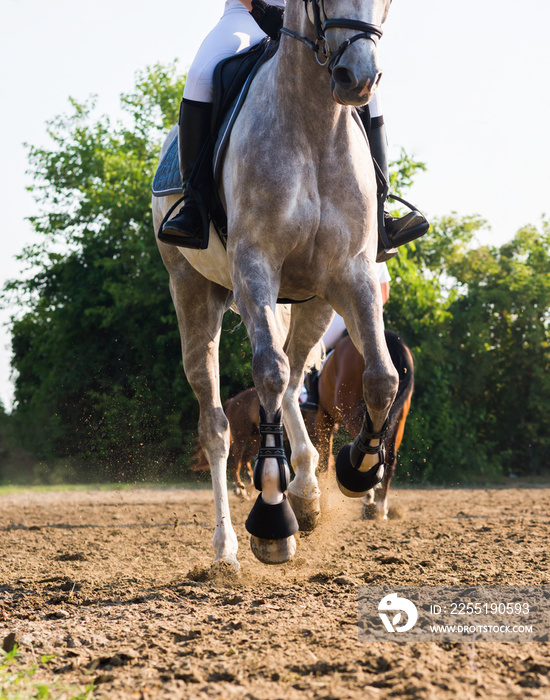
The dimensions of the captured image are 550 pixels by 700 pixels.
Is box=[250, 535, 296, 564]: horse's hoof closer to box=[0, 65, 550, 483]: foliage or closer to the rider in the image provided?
the rider

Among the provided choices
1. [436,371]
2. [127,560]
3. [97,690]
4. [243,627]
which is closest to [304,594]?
[243,627]

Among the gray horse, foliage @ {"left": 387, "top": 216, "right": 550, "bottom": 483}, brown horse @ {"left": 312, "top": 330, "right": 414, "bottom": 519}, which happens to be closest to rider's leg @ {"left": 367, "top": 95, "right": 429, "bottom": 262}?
the gray horse

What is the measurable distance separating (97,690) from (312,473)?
9.65ft

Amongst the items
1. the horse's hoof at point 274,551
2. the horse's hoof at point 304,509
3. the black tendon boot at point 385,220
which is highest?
the black tendon boot at point 385,220

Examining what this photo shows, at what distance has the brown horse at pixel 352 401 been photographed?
27.3ft

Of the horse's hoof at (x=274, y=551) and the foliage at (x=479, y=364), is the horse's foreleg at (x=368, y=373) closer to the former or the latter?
the horse's hoof at (x=274, y=551)

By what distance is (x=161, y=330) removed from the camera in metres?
22.2

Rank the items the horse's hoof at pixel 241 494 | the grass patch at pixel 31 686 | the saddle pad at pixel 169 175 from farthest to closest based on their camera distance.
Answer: the horse's hoof at pixel 241 494 → the saddle pad at pixel 169 175 → the grass patch at pixel 31 686

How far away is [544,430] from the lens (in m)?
23.7

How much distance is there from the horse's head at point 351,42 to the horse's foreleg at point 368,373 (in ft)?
3.22

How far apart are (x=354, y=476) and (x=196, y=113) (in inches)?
97.6

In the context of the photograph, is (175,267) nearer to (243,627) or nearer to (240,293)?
(240,293)

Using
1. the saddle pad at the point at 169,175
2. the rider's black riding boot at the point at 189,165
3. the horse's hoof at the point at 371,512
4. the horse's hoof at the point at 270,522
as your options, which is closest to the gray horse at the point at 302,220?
the horse's hoof at the point at 270,522

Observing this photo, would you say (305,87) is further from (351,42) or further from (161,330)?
(161,330)
